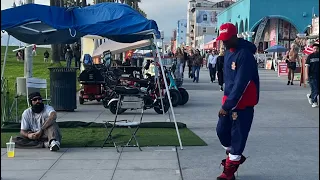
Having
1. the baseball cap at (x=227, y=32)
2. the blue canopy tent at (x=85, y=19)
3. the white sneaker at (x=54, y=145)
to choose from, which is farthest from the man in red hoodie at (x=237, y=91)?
the white sneaker at (x=54, y=145)

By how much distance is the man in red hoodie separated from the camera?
259 inches

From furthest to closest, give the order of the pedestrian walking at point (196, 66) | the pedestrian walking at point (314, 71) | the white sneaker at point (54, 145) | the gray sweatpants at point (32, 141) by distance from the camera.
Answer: the pedestrian walking at point (196, 66) < the pedestrian walking at point (314, 71) < the gray sweatpants at point (32, 141) < the white sneaker at point (54, 145)

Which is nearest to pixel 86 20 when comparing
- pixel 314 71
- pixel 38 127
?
pixel 38 127

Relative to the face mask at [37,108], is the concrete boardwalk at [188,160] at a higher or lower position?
lower

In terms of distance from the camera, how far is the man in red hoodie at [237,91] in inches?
259

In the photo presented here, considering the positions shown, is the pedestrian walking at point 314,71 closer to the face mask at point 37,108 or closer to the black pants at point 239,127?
the face mask at point 37,108

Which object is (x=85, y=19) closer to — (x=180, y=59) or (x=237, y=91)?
(x=237, y=91)

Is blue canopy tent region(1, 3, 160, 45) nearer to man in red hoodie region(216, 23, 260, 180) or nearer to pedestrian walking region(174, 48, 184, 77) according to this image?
man in red hoodie region(216, 23, 260, 180)

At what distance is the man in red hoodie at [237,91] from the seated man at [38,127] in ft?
11.0

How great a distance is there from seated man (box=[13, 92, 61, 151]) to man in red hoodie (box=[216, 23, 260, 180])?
11.0ft

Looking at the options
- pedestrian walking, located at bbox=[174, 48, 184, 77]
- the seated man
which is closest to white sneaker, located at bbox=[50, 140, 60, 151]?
the seated man

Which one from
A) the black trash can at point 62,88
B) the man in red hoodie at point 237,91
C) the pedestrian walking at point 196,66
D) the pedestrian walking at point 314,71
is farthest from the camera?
the pedestrian walking at point 196,66

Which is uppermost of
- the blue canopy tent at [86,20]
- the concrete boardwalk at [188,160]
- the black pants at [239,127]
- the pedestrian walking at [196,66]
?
the blue canopy tent at [86,20]

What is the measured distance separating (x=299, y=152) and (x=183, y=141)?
2.13 metres
